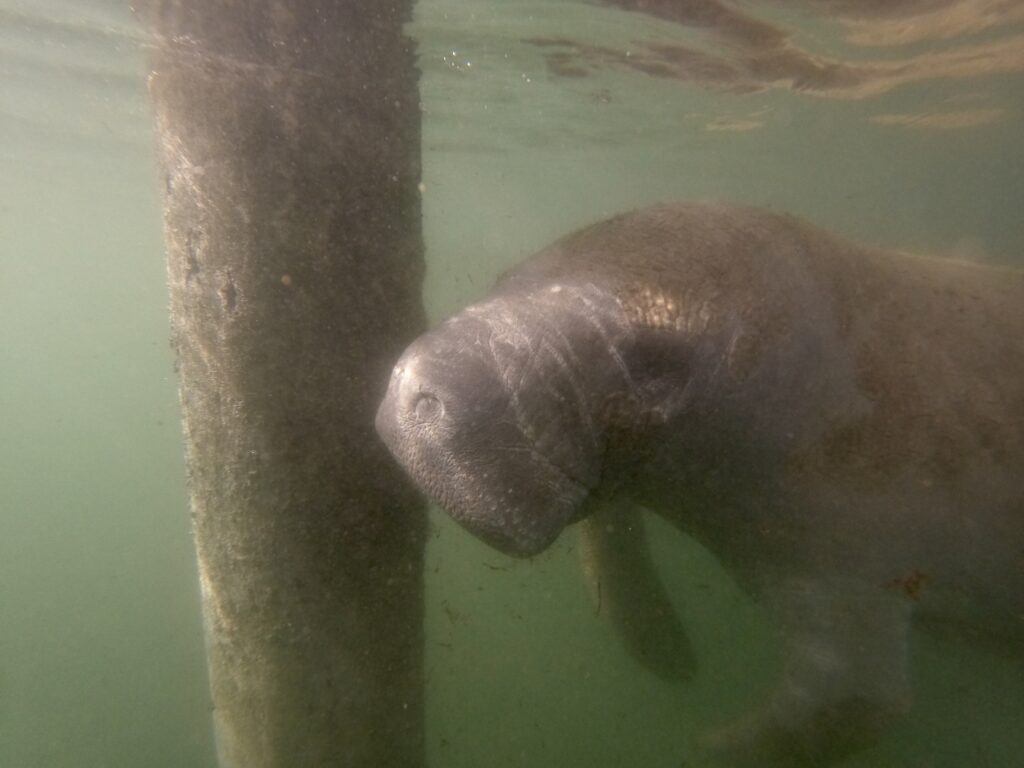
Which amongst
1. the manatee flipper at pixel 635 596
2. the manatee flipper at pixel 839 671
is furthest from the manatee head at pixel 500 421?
the manatee flipper at pixel 635 596

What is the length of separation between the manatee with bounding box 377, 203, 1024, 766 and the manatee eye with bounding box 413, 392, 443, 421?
0.83ft

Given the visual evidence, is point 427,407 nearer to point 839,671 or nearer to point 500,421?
point 500,421

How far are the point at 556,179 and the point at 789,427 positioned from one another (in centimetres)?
2396

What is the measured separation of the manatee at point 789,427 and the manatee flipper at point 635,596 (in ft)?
4.22

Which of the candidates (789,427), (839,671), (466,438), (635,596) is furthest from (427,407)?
(635,596)

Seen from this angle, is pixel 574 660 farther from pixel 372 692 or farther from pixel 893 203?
pixel 893 203

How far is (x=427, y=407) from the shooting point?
2.42 m

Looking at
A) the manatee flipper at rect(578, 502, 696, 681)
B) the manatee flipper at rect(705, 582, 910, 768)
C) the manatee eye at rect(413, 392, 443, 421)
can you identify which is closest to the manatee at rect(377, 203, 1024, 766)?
the manatee flipper at rect(705, 582, 910, 768)

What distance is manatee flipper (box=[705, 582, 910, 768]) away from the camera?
3361mm

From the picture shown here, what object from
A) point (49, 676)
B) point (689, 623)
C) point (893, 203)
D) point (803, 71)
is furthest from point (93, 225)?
point (893, 203)

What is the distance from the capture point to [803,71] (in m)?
12.6

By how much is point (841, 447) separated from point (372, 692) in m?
2.32

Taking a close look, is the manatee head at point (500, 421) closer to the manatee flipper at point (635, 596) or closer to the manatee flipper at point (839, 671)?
the manatee flipper at point (839, 671)

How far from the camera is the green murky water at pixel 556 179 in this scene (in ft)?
23.6
